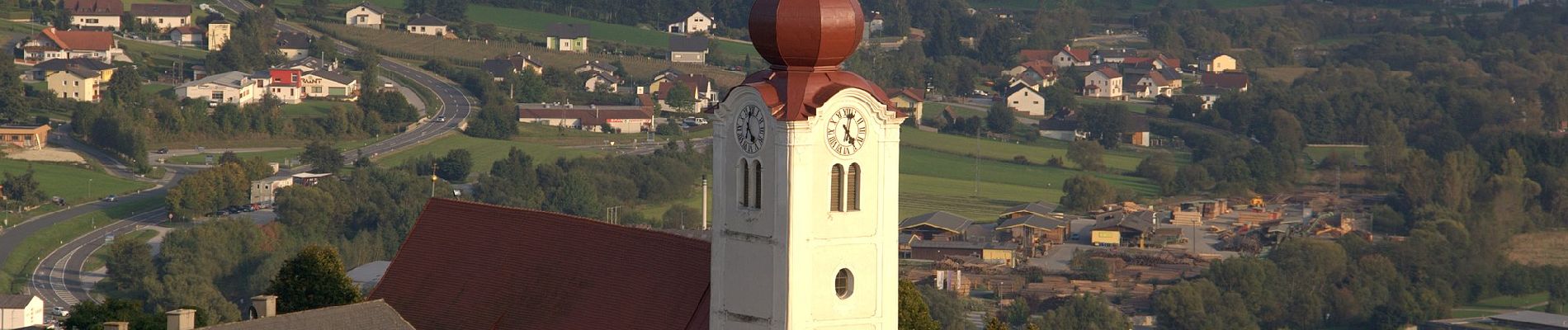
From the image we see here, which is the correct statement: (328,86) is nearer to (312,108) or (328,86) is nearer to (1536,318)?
(312,108)

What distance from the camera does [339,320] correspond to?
45844 millimetres

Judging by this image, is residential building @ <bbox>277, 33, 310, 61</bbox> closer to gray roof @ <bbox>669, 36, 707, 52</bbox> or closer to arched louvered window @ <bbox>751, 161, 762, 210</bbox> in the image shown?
gray roof @ <bbox>669, 36, 707, 52</bbox>

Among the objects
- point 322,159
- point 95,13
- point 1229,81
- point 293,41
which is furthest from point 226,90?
point 1229,81

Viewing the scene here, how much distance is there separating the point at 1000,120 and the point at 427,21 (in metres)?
43.0

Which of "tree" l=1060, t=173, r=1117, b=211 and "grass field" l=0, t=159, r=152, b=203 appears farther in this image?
"tree" l=1060, t=173, r=1117, b=211

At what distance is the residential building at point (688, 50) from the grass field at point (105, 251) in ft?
255

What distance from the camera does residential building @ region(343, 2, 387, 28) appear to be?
182000 millimetres

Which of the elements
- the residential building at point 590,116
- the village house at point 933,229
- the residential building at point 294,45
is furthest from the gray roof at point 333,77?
the village house at point 933,229

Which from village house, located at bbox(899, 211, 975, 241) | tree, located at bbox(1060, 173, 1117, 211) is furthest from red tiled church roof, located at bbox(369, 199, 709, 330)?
tree, located at bbox(1060, 173, 1117, 211)

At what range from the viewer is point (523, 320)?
46719 millimetres

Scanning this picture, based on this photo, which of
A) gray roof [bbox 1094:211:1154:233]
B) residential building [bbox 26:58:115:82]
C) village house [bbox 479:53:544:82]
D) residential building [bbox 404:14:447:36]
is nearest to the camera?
gray roof [bbox 1094:211:1154:233]

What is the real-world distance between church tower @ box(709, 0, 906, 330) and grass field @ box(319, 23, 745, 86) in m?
130

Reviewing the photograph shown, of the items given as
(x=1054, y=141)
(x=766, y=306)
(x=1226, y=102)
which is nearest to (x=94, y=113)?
(x=1054, y=141)

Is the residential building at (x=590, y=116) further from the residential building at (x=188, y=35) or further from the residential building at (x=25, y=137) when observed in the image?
the residential building at (x=188, y=35)
